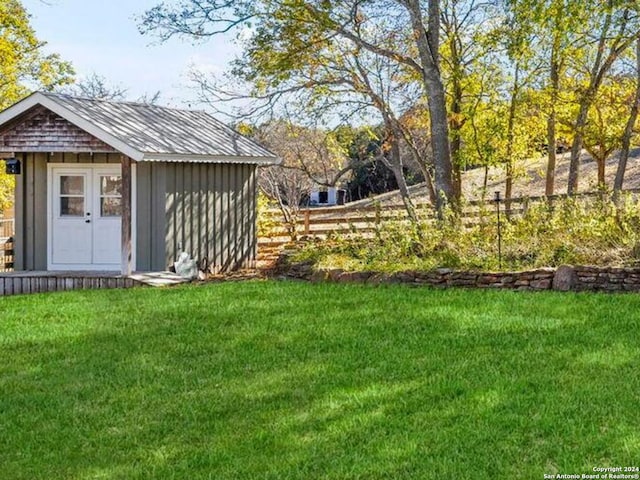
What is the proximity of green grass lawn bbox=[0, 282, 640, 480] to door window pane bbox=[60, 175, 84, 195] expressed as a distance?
4799mm

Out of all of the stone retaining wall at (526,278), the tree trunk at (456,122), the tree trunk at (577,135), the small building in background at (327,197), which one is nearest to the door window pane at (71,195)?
the stone retaining wall at (526,278)

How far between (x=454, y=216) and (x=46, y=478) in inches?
316

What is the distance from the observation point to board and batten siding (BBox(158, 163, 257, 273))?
12828mm

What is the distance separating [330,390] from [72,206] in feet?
29.9

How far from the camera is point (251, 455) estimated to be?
166 inches

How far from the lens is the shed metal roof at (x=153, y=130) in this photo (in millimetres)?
11891

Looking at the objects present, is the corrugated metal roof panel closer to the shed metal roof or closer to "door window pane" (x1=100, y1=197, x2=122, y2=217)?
the shed metal roof

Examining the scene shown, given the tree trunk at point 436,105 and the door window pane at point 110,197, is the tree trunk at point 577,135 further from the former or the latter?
the door window pane at point 110,197

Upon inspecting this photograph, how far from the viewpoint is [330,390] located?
5273 millimetres

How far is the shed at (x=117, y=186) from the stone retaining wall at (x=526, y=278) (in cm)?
349

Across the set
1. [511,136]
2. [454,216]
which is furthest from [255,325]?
→ [511,136]

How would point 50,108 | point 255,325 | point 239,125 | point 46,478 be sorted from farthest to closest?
1. point 239,125
2. point 50,108
3. point 255,325
4. point 46,478

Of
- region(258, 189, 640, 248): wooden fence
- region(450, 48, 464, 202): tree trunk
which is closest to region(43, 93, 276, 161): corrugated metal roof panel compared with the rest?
region(258, 189, 640, 248): wooden fence

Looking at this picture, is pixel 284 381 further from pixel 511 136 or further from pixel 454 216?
pixel 511 136
